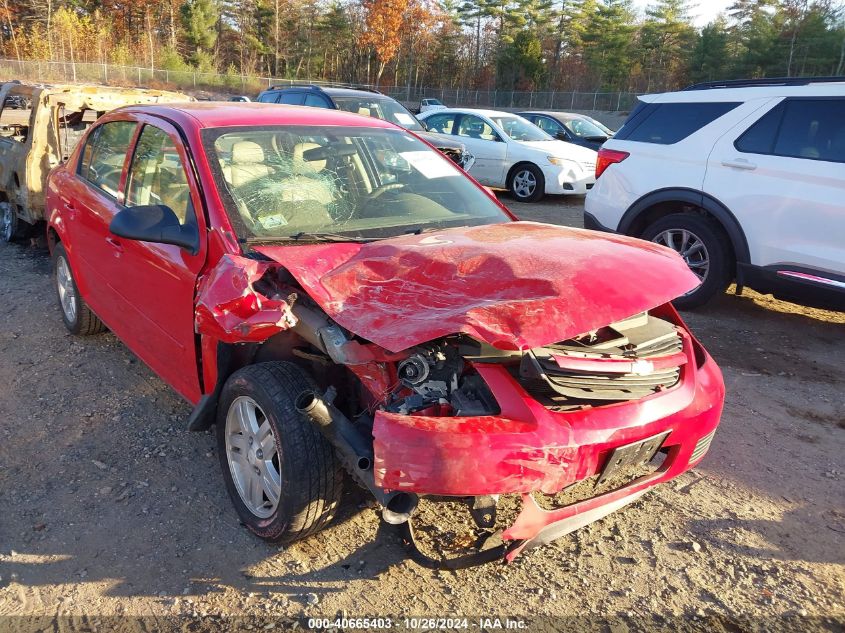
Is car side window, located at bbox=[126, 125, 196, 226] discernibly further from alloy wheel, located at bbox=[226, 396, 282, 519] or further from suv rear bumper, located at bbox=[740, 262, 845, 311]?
suv rear bumper, located at bbox=[740, 262, 845, 311]

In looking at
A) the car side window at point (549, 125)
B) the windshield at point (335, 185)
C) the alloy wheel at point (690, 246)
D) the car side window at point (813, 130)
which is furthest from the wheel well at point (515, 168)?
the windshield at point (335, 185)

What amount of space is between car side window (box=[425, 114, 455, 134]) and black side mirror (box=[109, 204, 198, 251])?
10200mm

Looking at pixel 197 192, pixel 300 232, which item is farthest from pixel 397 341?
pixel 197 192

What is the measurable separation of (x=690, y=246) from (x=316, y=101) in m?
6.74

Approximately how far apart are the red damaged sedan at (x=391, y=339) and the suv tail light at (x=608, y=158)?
3126 mm

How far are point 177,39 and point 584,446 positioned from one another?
6346 centimetres

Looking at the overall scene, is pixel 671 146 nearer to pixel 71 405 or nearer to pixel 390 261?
pixel 390 261

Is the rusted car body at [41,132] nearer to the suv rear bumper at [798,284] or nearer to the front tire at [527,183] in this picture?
the suv rear bumper at [798,284]

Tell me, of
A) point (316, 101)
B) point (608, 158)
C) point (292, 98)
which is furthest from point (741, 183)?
point (292, 98)

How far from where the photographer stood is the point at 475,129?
40.2 feet

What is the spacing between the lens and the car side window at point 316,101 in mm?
10164

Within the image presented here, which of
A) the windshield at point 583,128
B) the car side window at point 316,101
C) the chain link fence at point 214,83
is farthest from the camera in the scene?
the chain link fence at point 214,83

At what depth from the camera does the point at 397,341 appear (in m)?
2.09

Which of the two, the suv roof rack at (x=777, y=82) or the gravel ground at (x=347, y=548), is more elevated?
the suv roof rack at (x=777, y=82)
